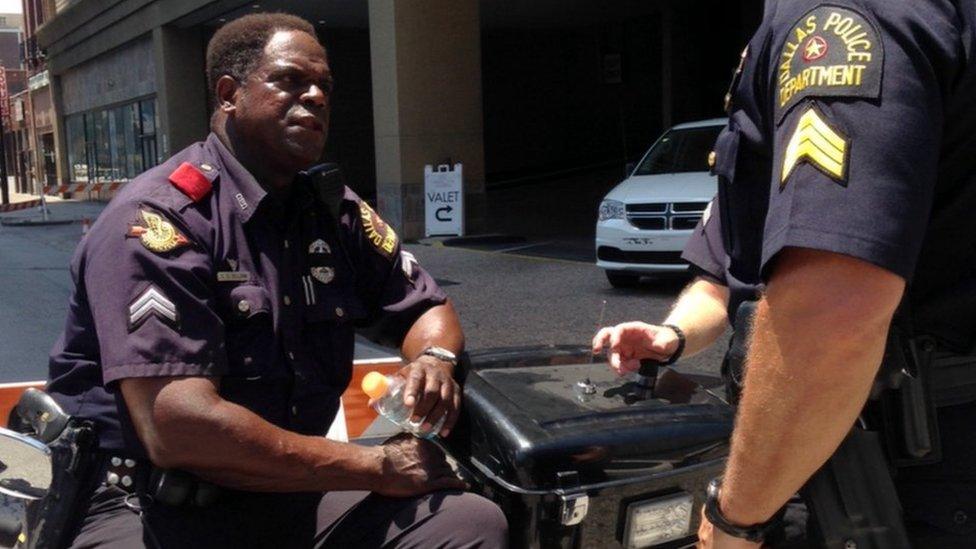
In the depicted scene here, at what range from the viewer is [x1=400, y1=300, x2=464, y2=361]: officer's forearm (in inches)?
98.8

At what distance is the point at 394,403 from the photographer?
7.23ft

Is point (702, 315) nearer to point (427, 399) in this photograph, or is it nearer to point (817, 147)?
point (427, 399)

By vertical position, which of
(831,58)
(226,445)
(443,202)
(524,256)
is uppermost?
(831,58)

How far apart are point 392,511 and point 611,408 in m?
0.52

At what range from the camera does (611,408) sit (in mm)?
2047

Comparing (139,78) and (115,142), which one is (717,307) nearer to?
(139,78)

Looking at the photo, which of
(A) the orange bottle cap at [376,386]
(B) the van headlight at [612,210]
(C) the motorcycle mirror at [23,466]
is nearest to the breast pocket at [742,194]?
(A) the orange bottle cap at [376,386]

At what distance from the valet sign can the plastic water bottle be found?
41.7 feet

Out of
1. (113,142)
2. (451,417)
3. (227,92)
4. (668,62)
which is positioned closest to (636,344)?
(451,417)

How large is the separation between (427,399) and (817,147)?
1.18 m

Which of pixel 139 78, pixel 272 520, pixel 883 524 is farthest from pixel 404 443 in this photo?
pixel 139 78

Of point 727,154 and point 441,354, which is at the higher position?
point 727,154

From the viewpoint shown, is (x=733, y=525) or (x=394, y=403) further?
(x=394, y=403)

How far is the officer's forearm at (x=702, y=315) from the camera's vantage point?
6.93ft
